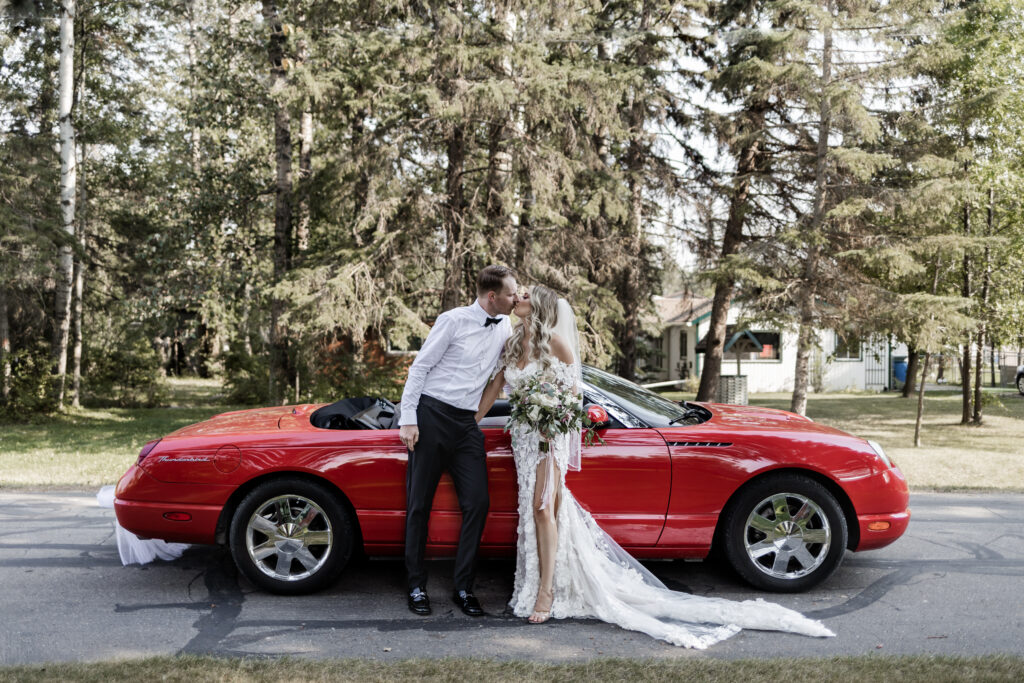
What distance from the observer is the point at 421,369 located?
14.8ft

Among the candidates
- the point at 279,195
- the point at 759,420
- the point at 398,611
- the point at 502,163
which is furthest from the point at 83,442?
the point at 759,420

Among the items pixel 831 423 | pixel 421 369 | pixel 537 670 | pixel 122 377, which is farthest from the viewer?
pixel 122 377

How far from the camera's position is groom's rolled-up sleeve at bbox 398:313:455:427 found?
Result: 4.50 meters

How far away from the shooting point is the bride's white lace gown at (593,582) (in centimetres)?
429

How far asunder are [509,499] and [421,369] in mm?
987

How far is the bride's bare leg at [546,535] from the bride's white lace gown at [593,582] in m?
0.03

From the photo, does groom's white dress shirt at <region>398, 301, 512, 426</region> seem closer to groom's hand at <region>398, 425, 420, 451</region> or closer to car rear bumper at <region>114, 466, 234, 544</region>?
groom's hand at <region>398, 425, 420, 451</region>

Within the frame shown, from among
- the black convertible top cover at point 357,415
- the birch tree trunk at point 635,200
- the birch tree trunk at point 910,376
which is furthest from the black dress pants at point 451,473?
the birch tree trunk at point 910,376

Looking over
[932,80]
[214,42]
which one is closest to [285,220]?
[214,42]

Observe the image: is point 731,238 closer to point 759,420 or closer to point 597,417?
point 759,420

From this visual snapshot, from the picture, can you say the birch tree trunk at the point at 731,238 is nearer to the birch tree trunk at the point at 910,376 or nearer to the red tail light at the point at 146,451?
the birch tree trunk at the point at 910,376

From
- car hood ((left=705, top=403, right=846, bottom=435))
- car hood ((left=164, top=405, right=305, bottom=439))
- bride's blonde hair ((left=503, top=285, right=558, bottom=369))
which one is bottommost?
car hood ((left=164, top=405, right=305, bottom=439))

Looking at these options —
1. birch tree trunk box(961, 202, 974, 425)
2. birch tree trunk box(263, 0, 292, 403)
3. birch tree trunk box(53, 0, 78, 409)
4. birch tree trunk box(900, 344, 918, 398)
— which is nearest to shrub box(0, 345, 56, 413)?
birch tree trunk box(53, 0, 78, 409)

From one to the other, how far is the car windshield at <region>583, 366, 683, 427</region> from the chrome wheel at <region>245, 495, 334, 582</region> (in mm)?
1971
